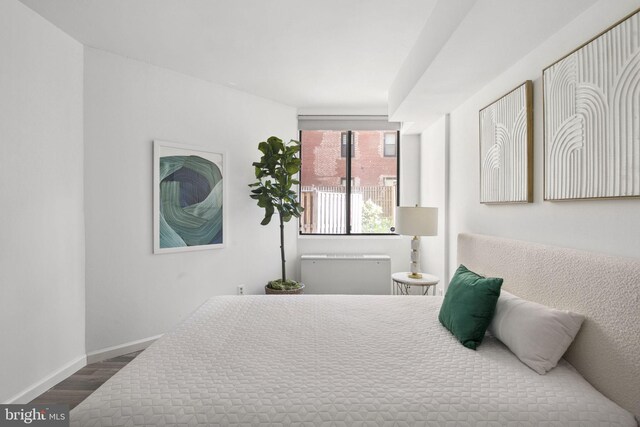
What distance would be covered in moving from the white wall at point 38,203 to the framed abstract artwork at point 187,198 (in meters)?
0.60

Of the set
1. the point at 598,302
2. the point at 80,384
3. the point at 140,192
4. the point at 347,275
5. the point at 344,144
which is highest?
the point at 344,144

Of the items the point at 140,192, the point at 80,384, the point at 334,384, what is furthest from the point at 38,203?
the point at 334,384

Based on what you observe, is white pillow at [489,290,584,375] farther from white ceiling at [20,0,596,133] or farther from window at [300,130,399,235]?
window at [300,130,399,235]

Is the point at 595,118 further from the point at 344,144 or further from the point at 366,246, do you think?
the point at 344,144

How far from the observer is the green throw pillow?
1.60 metres

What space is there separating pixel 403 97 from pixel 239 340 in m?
2.40

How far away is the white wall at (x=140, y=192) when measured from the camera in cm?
264

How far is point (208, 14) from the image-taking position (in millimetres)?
2176

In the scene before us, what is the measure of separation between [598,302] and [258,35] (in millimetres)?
2590

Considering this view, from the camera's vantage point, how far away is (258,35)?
2438mm

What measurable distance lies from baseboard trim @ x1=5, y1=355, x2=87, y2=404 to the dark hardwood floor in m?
0.03

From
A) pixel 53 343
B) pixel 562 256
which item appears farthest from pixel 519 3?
pixel 53 343

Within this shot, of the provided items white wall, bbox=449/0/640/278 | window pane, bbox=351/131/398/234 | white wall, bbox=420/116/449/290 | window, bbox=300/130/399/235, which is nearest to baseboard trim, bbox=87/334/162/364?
window, bbox=300/130/399/235

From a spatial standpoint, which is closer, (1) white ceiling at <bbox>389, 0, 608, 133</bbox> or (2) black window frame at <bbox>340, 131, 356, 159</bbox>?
(1) white ceiling at <bbox>389, 0, 608, 133</bbox>
